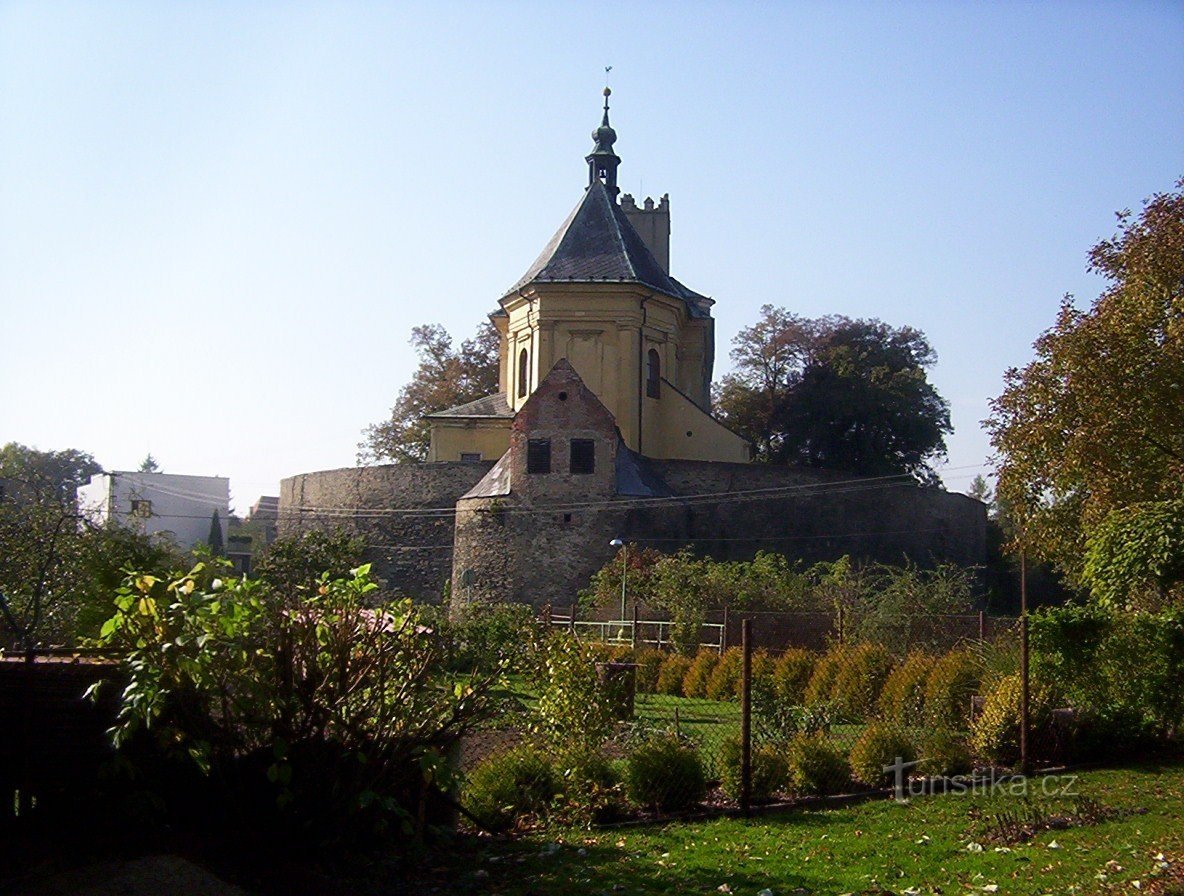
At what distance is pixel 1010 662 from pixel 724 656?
666cm

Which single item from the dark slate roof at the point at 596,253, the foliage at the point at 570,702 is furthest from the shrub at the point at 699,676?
the dark slate roof at the point at 596,253

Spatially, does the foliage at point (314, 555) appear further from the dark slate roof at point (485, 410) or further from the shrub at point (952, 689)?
the shrub at point (952, 689)

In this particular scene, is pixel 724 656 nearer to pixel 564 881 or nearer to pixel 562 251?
pixel 564 881

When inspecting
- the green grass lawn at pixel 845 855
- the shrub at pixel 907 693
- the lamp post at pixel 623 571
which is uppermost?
the lamp post at pixel 623 571

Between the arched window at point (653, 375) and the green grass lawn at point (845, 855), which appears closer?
the green grass lawn at point (845, 855)

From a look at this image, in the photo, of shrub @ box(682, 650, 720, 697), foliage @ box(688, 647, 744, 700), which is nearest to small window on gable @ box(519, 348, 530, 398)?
shrub @ box(682, 650, 720, 697)

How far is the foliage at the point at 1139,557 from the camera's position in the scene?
14805 mm

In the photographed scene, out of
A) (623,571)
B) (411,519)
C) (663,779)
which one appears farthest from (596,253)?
(663,779)

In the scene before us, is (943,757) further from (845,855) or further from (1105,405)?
(1105,405)

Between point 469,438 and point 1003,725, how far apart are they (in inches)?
1510

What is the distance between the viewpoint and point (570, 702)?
11617mm

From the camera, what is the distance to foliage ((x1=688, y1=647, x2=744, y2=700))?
2006 centimetres

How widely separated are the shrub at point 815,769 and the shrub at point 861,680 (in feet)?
16.4

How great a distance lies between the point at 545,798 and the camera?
399 inches
